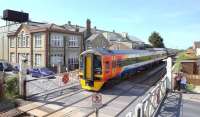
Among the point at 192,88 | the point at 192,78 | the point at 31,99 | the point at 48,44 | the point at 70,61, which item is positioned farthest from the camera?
the point at 70,61

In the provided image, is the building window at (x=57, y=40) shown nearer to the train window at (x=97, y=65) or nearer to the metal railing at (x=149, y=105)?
the train window at (x=97, y=65)

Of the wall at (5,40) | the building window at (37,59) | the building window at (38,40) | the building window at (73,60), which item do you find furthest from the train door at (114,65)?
the wall at (5,40)

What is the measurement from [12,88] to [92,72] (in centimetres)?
579

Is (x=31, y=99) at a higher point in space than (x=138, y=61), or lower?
lower

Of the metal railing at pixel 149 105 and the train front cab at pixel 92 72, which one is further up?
the train front cab at pixel 92 72

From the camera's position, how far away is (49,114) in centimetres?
1202

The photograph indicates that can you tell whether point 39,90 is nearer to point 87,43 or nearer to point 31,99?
point 31,99

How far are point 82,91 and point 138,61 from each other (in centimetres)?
1282

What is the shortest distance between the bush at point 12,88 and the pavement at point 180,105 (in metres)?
9.22

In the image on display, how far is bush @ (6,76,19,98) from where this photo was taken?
1479 centimetres

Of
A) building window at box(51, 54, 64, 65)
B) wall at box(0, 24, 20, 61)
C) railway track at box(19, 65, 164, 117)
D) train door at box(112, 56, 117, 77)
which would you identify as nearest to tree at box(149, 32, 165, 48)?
building window at box(51, 54, 64, 65)

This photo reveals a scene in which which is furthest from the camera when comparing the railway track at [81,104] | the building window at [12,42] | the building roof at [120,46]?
the building roof at [120,46]

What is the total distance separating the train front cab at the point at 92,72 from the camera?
1705cm

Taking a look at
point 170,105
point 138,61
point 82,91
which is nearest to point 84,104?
point 82,91
